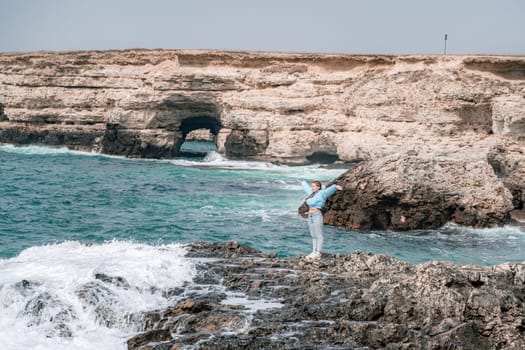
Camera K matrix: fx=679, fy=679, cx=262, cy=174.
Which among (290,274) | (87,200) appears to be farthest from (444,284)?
(87,200)

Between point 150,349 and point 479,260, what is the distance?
36.9ft

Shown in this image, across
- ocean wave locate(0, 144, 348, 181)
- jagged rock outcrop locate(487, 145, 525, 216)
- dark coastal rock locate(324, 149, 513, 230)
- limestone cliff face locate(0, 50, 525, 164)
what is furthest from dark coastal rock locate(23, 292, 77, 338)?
limestone cliff face locate(0, 50, 525, 164)

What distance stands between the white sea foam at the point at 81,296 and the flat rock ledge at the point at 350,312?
1.37ft

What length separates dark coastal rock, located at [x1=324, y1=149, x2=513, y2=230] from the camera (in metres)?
20.4

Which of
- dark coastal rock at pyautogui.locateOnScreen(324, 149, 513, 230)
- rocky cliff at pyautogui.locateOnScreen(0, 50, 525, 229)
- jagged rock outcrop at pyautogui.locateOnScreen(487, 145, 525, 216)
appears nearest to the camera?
dark coastal rock at pyautogui.locateOnScreen(324, 149, 513, 230)

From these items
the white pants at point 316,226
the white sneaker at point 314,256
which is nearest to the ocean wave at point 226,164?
the white pants at point 316,226

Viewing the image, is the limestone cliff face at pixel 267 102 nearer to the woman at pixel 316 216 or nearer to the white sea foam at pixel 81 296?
the woman at pixel 316 216

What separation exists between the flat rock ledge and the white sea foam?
419 millimetres

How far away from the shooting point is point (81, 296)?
9781 millimetres

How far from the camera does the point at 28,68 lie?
45125 millimetres

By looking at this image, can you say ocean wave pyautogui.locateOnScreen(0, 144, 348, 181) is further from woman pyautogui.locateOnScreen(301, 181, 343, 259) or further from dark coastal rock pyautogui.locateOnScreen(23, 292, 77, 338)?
dark coastal rock pyautogui.locateOnScreen(23, 292, 77, 338)

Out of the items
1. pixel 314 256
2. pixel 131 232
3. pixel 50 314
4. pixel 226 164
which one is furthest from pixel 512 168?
pixel 50 314

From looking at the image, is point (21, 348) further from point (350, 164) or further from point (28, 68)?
point (28, 68)

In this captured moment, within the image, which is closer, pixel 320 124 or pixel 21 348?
pixel 21 348
